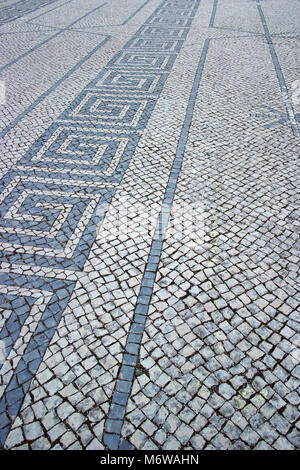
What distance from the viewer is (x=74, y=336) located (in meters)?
3.71

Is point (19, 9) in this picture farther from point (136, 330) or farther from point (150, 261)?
point (136, 330)

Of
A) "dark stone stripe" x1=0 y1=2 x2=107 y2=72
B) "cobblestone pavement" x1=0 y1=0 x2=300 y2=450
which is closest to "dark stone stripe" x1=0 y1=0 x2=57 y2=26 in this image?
"dark stone stripe" x1=0 y1=2 x2=107 y2=72

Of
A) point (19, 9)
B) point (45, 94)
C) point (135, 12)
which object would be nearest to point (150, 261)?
point (45, 94)

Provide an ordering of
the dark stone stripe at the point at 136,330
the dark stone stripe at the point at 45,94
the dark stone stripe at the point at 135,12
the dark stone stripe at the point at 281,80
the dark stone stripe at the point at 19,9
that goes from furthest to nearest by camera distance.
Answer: the dark stone stripe at the point at 19,9
the dark stone stripe at the point at 135,12
the dark stone stripe at the point at 45,94
the dark stone stripe at the point at 281,80
the dark stone stripe at the point at 136,330

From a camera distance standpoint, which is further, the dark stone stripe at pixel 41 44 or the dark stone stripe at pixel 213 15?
the dark stone stripe at pixel 213 15

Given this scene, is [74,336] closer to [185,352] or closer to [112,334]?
[112,334]

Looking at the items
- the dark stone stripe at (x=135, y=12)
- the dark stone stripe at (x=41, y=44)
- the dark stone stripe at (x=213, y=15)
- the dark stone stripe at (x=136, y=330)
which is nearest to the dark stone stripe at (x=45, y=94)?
the dark stone stripe at (x=41, y=44)

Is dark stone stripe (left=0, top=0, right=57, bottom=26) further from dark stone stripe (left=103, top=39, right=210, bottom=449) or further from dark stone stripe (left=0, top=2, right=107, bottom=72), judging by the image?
dark stone stripe (left=103, top=39, right=210, bottom=449)

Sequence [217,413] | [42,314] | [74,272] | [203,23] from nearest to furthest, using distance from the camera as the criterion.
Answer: [217,413] < [42,314] < [74,272] < [203,23]

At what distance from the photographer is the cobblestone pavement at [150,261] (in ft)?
10.3

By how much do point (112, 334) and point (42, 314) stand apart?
2.84 feet

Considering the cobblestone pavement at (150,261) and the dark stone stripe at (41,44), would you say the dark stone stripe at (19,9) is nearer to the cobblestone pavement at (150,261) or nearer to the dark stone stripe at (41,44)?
the dark stone stripe at (41,44)

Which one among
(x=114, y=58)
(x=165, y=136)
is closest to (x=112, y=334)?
(x=165, y=136)

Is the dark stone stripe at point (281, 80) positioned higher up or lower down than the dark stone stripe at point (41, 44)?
lower down
